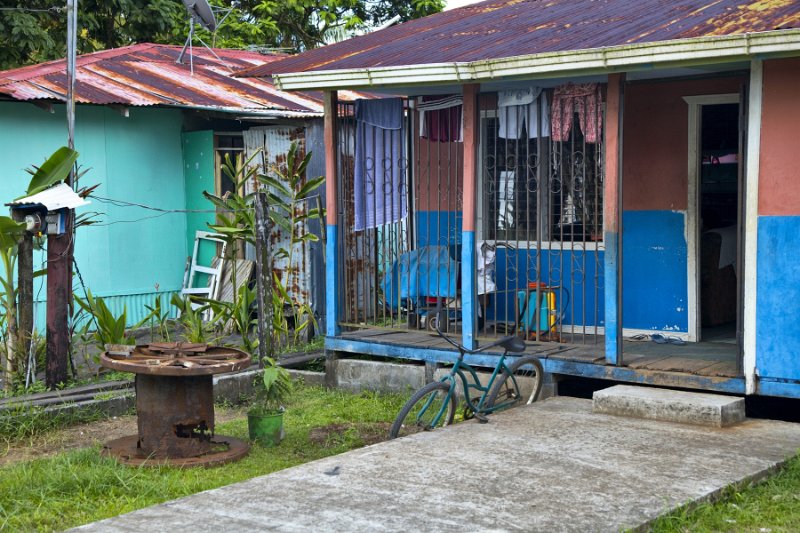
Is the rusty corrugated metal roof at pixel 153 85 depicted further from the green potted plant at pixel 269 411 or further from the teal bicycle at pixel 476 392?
the teal bicycle at pixel 476 392

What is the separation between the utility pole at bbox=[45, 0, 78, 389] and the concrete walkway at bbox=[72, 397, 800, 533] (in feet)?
12.6

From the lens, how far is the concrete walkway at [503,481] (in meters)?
5.12

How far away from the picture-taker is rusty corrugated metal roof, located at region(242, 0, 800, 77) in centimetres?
725

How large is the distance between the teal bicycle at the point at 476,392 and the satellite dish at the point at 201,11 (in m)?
6.18

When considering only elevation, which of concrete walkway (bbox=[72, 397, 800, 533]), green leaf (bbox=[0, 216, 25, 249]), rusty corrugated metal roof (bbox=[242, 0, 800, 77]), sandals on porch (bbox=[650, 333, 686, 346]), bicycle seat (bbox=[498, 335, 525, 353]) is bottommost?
concrete walkway (bbox=[72, 397, 800, 533])

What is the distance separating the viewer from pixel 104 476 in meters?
6.42

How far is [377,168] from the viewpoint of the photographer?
9734 millimetres

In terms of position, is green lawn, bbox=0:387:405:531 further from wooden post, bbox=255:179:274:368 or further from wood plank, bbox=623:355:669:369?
wood plank, bbox=623:355:669:369

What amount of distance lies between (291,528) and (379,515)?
1.58 ft

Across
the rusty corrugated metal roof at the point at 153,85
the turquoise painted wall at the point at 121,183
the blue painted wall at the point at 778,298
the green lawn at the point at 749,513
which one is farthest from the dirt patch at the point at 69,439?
the blue painted wall at the point at 778,298

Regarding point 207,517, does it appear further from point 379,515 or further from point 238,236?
point 238,236

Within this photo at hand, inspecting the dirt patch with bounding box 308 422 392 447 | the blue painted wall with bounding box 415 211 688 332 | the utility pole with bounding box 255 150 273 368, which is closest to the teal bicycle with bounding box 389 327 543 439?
the dirt patch with bounding box 308 422 392 447

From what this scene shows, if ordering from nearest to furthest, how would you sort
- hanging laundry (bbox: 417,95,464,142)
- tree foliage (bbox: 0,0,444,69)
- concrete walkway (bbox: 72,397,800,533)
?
1. concrete walkway (bbox: 72,397,800,533)
2. hanging laundry (bbox: 417,95,464,142)
3. tree foliage (bbox: 0,0,444,69)

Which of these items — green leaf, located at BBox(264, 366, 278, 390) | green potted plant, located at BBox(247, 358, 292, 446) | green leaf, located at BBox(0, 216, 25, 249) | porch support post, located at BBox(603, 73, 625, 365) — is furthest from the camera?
green leaf, located at BBox(0, 216, 25, 249)
